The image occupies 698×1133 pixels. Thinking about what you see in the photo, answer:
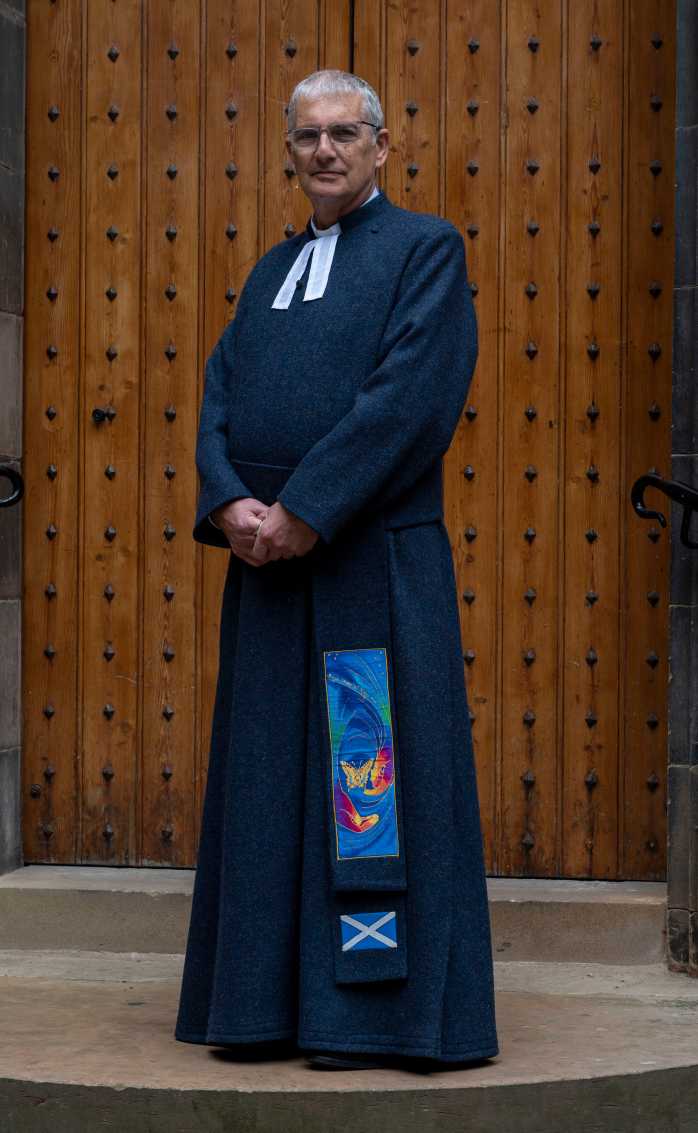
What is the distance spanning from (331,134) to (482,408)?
1474 millimetres

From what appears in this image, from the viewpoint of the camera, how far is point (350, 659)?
377 cm

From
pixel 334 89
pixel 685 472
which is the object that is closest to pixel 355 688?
pixel 334 89

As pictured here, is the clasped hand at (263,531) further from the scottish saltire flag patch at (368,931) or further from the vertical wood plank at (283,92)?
the vertical wood plank at (283,92)

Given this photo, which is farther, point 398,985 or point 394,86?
point 394,86

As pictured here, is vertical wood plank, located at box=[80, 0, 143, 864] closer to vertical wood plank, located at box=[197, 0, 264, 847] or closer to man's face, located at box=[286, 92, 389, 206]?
vertical wood plank, located at box=[197, 0, 264, 847]

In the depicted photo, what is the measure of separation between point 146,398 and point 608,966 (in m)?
1.97

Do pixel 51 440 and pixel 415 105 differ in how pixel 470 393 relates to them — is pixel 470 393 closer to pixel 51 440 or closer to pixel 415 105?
pixel 415 105

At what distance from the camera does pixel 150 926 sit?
16.4ft

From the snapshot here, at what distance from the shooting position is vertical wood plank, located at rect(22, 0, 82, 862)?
5.32 meters

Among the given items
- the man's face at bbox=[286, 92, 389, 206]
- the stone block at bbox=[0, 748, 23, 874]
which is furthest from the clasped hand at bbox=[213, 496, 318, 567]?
the stone block at bbox=[0, 748, 23, 874]

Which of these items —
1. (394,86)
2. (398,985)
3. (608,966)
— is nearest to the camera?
(398,985)

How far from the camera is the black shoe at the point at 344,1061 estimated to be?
148 inches

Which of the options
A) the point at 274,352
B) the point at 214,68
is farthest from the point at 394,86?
the point at 274,352

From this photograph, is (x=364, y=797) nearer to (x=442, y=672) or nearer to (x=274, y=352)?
(x=442, y=672)
